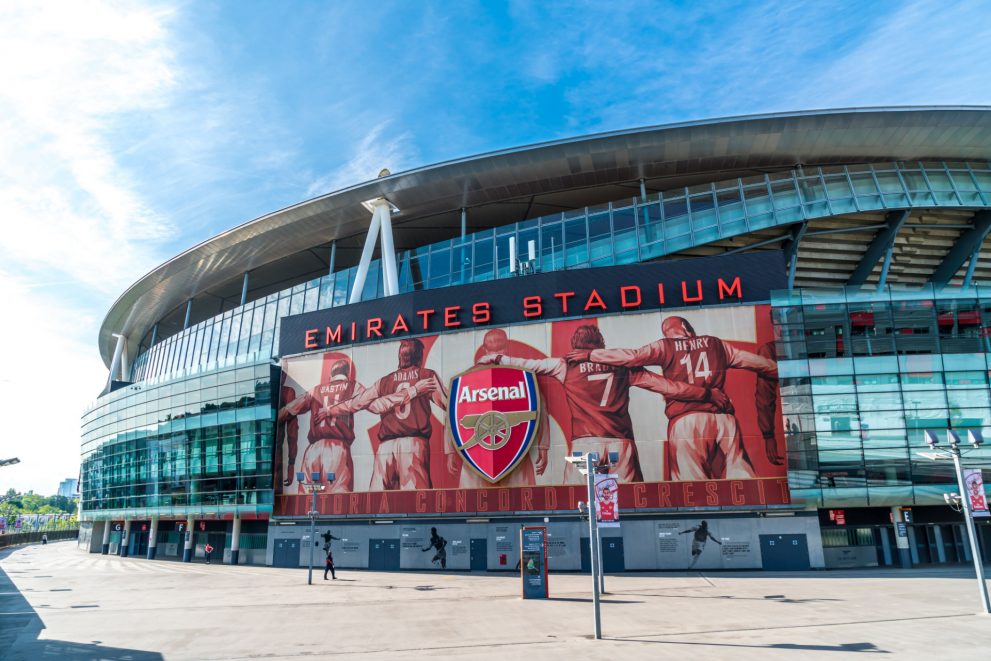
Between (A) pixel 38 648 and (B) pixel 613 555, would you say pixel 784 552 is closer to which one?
(B) pixel 613 555

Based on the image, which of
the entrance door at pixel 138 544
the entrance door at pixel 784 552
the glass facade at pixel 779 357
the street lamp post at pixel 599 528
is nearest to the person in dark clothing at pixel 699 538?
the entrance door at pixel 784 552

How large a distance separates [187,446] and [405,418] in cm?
2186

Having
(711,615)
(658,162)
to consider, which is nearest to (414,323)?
(658,162)

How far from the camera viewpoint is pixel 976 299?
34.4m

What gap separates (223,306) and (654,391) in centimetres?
4881

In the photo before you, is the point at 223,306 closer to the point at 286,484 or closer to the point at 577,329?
the point at 286,484

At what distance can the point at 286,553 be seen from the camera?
4369 centimetres

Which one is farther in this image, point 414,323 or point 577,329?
point 414,323

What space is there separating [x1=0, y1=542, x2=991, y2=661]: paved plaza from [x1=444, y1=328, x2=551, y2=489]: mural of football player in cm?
601

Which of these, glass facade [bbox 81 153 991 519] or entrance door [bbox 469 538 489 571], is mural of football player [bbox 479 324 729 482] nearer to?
glass facade [bbox 81 153 991 519]

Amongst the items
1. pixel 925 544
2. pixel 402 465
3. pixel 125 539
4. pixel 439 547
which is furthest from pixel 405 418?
pixel 125 539

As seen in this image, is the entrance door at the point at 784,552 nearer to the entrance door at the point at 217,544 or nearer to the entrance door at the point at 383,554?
the entrance door at the point at 383,554

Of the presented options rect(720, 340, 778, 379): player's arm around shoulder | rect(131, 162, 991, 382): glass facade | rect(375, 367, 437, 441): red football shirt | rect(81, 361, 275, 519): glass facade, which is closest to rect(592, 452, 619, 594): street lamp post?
rect(720, 340, 778, 379): player's arm around shoulder

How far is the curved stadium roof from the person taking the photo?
40.4m
